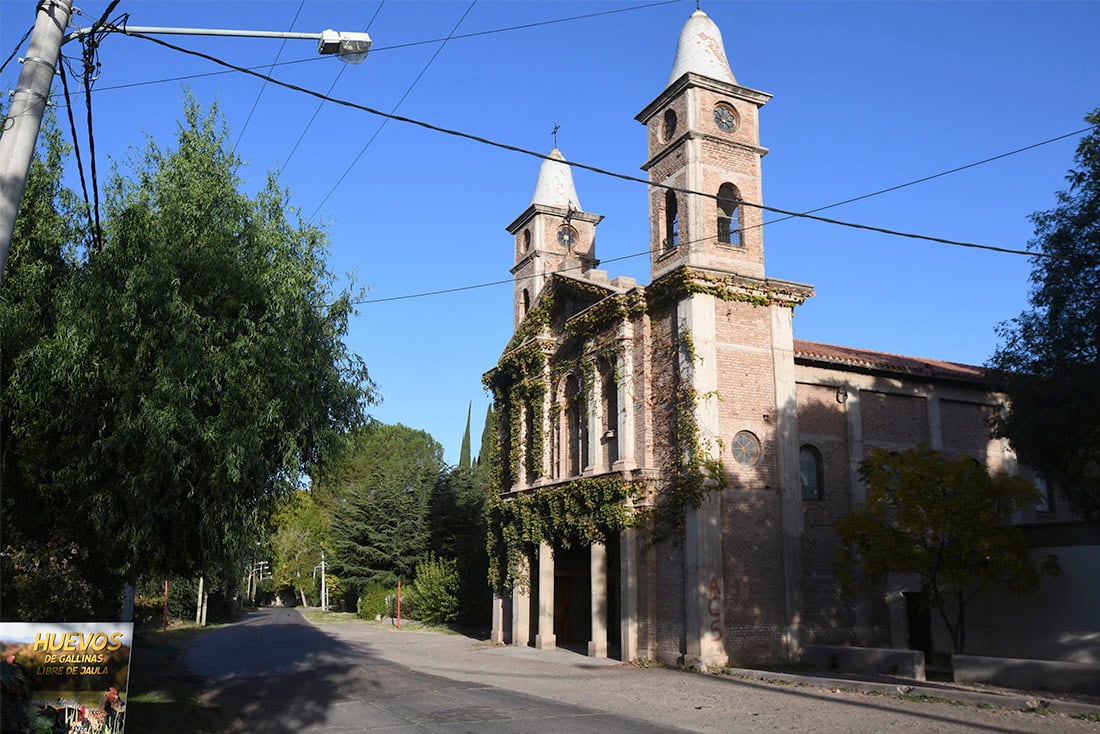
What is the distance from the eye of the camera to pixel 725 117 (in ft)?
85.6

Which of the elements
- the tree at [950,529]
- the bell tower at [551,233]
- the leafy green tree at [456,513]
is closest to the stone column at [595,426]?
the bell tower at [551,233]

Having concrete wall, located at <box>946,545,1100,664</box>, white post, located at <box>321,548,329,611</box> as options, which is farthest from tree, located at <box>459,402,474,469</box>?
concrete wall, located at <box>946,545,1100,664</box>

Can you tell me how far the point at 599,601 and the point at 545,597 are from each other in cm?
345

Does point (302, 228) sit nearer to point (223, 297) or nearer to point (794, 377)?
point (223, 297)

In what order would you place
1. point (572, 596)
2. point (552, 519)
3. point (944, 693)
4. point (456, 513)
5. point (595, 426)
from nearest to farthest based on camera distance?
1. point (944, 693)
2. point (595, 426)
3. point (552, 519)
4. point (572, 596)
5. point (456, 513)

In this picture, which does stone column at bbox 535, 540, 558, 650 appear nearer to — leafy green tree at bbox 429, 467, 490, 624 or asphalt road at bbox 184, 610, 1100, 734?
asphalt road at bbox 184, 610, 1100, 734

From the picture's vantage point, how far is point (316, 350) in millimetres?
13328

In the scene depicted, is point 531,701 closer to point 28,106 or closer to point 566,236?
point 28,106

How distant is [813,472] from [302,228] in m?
17.3

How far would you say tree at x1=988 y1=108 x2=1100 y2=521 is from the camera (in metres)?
19.8

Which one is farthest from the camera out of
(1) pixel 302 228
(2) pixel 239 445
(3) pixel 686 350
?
(3) pixel 686 350

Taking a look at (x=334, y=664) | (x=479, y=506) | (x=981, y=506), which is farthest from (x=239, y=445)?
(x=479, y=506)

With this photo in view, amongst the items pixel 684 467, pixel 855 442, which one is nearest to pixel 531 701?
pixel 684 467

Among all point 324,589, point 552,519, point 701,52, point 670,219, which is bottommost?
point 324,589
